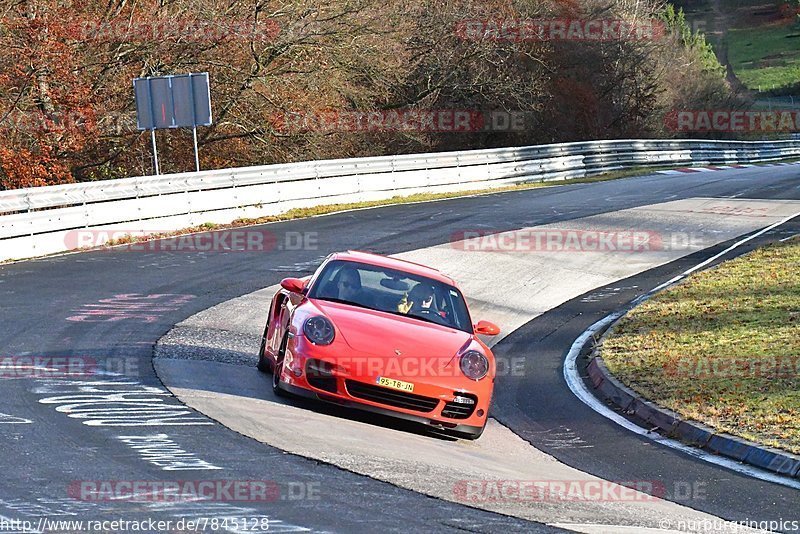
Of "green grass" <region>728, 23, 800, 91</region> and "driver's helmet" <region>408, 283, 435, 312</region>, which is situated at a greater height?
"green grass" <region>728, 23, 800, 91</region>

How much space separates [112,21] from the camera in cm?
3170

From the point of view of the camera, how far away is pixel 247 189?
2475 cm

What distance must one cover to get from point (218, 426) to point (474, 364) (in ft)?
7.91

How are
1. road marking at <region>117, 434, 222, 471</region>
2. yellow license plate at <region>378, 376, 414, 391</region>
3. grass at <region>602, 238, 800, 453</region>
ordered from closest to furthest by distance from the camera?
road marking at <region>117, 434, 222, 471</region>
yellow license plate at <region>378, 376, 414, 391</region>
grass at <region>602, 238, 800, 453</region>

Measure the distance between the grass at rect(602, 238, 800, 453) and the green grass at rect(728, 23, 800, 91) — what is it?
103367 mm

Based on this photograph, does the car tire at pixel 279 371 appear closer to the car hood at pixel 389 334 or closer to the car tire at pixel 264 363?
the car hood at pixel 389 334

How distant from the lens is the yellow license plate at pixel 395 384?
9320mm

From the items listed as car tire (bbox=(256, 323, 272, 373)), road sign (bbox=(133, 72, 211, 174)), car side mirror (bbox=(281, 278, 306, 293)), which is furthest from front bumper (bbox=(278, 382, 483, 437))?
road sign (bbox=(133, 72, 211, 174))

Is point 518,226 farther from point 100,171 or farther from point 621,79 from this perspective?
point 621,79

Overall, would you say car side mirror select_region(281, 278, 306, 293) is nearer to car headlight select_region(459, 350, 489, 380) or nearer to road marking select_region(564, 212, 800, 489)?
car headlight select_region(459, 350, 489, 380)

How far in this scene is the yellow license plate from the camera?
9.32 metres

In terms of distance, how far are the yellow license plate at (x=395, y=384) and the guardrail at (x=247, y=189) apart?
1121cm

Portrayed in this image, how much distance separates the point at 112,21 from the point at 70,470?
87.7 feet

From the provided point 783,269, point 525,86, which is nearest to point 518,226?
point 783,269
